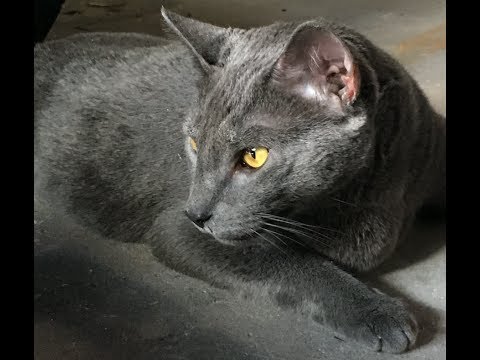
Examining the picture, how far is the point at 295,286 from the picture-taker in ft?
4.94

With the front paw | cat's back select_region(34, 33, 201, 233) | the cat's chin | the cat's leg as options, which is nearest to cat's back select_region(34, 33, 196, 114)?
cat's back select_region(34, 33, 201, 233)

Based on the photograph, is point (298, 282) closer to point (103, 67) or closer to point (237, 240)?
point (237, 240)

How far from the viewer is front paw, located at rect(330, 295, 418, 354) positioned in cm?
136

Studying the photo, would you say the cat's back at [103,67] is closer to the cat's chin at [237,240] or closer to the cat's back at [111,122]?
the cat's back at [111,122]

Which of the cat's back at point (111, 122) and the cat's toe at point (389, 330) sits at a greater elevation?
the cat's toe at point (389, 330)

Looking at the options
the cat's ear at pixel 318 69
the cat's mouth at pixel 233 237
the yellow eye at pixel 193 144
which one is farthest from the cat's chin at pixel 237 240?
the cat's ear at pixel 318 69

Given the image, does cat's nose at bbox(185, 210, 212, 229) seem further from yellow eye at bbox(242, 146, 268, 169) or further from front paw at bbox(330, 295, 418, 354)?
front paw at bbox(330, 295, 418, 354)

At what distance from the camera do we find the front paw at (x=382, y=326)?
1.36m

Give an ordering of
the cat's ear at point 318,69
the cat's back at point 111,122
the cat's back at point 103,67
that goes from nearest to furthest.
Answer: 1. the cat's ear at point 318,69
2. the cat's back at point 111,122
3. the cat's back at point 103,67

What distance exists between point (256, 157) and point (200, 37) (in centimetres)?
39

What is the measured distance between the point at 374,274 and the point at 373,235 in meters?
0.14

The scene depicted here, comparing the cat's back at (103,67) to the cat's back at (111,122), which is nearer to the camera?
the cat's back at (111,122)

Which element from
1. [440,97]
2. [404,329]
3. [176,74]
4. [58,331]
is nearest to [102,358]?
[58,331]

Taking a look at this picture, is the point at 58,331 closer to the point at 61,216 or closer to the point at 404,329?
the point at 61,216
